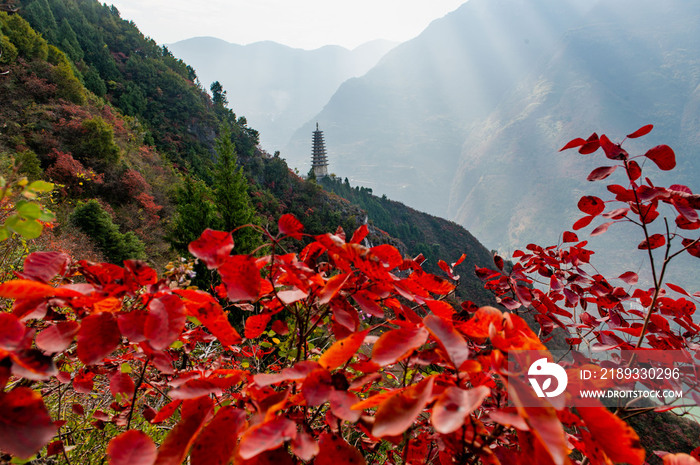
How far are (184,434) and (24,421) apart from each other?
172mm

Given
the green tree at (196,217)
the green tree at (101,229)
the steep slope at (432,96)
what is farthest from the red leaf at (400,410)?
the steep slope at (432,96)

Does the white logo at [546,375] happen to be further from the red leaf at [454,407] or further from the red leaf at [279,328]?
the red leaf at [279,328]

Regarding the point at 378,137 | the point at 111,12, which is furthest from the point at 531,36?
the point at 111,12

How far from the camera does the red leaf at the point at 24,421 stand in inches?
14.2

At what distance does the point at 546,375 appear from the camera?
0.50m

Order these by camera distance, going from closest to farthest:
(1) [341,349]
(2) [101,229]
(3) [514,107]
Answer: (1) [341,349] < (2) [101,229] < (3) [514,107]

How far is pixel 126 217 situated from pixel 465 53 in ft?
596

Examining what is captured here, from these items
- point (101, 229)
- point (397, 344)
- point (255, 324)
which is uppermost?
point (397, 344)

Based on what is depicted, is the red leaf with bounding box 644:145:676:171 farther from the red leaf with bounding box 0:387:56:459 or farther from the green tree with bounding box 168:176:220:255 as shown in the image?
the green tree with bounding box 168:176:220:255

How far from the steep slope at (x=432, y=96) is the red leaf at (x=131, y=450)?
444ft

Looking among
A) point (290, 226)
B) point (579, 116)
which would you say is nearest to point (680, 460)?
point (290, 226)

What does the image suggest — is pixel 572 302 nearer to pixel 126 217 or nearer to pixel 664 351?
pixel 664 351

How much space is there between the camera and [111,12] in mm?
31734

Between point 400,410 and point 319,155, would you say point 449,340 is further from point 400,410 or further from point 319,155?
point 319,155
